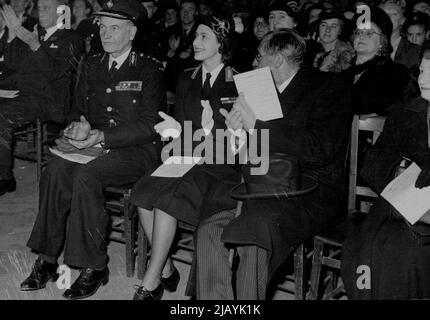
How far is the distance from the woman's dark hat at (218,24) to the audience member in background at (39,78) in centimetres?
176

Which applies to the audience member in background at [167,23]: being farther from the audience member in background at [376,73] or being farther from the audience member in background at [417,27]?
the audience member in background at [376,73]

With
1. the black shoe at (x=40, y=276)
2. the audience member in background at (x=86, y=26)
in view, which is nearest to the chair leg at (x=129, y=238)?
the black shoe at (x=40, y=276)

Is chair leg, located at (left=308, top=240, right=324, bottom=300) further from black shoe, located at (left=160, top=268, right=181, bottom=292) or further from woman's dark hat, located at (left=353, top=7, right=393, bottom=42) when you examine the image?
woman's dark hat, located at (left=353, top=7, right=393, bottom=42)

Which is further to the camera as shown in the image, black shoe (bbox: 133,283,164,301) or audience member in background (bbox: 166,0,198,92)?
audience member in background (bbox: 166,0,198,92)

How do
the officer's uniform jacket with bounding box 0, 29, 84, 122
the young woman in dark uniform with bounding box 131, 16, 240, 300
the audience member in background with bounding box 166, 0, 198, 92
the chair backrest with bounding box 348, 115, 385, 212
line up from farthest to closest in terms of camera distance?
the audience member in background with bounding box 166, 0, 198, 92
the officer's uniform jacket with bounding box 0, 29, 84, 122
the young woman in dark uniform with bounding box 131, 16, 240, 300
the chair backrest with bounding box 348, 115, 385, 212

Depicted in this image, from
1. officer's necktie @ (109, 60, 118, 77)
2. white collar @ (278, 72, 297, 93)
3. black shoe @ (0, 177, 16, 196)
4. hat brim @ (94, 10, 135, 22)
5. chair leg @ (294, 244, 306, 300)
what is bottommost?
black shoe @ (0, 177, 16, 196)

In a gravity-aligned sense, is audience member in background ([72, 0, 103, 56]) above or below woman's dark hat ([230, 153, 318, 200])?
above

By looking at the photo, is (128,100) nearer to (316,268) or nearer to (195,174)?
(195,174)

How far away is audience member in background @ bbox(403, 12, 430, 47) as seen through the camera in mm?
4992

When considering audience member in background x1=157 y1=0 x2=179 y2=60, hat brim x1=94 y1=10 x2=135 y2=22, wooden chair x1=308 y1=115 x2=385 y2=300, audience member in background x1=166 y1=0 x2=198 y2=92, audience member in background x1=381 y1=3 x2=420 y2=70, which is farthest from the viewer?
audience member in background x1=157 y1=0 x2=179 y2=60

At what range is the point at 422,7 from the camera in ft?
19.0

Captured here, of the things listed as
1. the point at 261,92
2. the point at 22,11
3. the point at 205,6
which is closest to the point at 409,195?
the point at 261,92

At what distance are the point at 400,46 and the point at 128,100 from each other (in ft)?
8.10

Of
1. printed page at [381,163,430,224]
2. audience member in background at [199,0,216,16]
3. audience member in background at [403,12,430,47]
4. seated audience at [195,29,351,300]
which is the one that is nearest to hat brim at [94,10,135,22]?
seated audience at [195,29,351,300]
